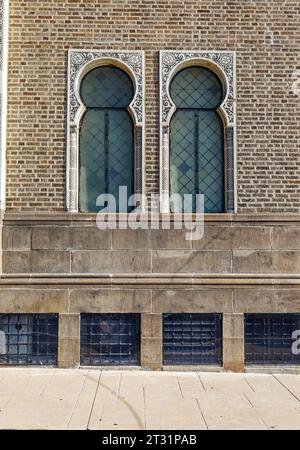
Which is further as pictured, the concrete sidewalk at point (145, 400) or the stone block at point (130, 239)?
the stone block at point (130, 239)

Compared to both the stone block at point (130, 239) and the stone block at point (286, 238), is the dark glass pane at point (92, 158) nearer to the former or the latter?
the stone block at point (130, 239)

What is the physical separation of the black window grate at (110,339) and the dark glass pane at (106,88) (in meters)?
3.70

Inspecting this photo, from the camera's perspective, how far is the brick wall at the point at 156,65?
9109 mm

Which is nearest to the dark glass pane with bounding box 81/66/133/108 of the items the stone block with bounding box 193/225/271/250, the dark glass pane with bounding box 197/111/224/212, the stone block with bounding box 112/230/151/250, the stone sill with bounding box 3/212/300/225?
the dark glass pane with bounding box 197/111/224/212

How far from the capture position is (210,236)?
895cm

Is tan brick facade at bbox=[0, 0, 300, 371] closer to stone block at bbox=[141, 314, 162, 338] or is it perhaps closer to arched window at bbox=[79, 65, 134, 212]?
stone block at bbox=[141, 314, 162, 338]

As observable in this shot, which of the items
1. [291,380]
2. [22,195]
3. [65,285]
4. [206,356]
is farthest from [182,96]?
[291,380]

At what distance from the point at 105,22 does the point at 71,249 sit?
399 centimetres

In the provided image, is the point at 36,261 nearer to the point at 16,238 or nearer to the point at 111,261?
the point at 16,238

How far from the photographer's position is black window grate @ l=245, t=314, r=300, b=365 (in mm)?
8867

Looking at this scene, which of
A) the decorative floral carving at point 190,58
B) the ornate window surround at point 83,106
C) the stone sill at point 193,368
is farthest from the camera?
the decorative floral carving at point 190,58

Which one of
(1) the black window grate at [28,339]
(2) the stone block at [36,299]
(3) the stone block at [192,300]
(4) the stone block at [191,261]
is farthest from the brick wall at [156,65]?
(1) the black window grate at [28,339]

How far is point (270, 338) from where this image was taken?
8.90 metres

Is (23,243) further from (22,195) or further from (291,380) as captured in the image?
(291,380)
